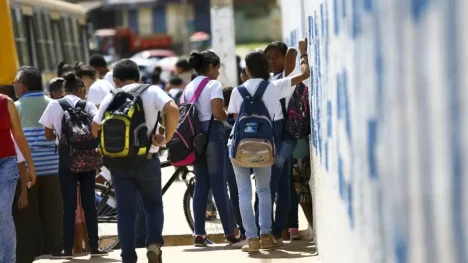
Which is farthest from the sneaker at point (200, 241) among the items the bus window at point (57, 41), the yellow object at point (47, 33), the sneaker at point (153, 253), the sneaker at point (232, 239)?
the bus window at point (57, 41)

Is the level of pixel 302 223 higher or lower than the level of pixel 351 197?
lower

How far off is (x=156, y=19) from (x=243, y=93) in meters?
64.8

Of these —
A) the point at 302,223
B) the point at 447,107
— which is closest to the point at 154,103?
the point at 302,223

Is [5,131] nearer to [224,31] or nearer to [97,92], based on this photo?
[97,92]

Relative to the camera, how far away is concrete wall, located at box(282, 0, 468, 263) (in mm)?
2330

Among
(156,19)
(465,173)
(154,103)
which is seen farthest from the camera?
(156,19)

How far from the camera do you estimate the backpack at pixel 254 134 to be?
7.89m

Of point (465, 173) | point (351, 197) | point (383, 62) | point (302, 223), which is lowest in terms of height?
point (302, 223)

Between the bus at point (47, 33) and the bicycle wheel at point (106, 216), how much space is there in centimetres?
527

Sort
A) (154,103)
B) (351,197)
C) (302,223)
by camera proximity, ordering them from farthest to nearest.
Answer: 1. (302,223)
2. (154,103)
3. (351,197)

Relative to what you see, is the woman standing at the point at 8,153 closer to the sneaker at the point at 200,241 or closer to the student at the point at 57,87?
the student at the point at 57,87

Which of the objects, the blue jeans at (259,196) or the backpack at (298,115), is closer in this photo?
the blue jeans at (259,196)

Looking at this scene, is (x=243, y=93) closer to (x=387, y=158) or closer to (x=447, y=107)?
(x=387, y=158)

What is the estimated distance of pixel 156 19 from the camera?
72.2m
